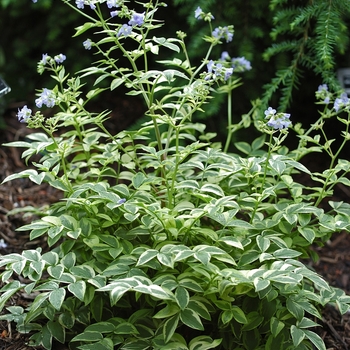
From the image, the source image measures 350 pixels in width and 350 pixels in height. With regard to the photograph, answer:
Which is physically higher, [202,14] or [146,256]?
[202,14]

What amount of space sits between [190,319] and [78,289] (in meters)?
0.32

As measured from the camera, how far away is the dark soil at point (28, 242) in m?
1.97

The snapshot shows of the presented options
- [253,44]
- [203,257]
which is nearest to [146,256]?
[203,257]

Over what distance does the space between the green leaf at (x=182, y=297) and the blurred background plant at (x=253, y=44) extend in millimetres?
1012

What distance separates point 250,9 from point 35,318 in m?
1.64

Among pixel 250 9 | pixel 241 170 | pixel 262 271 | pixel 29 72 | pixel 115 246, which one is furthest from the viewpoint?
pixel 29 72

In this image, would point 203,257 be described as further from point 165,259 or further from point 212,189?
point 212,189

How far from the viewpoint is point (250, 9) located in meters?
2.61

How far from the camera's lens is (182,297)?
155 centimetres

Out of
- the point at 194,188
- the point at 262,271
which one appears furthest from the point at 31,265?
the point at 262,271

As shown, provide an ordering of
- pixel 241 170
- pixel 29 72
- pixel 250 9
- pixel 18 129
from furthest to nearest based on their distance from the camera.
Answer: pixel 29 72 → pixel 18 129 → pixel 250 9 → pixel 241 170

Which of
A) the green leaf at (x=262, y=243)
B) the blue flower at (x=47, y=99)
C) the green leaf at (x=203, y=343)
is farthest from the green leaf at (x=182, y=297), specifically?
the blue flower at (x=47, y=99)

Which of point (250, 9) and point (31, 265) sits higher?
point (250, 9)

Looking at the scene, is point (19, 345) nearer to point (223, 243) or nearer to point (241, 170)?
point (223, 243)
